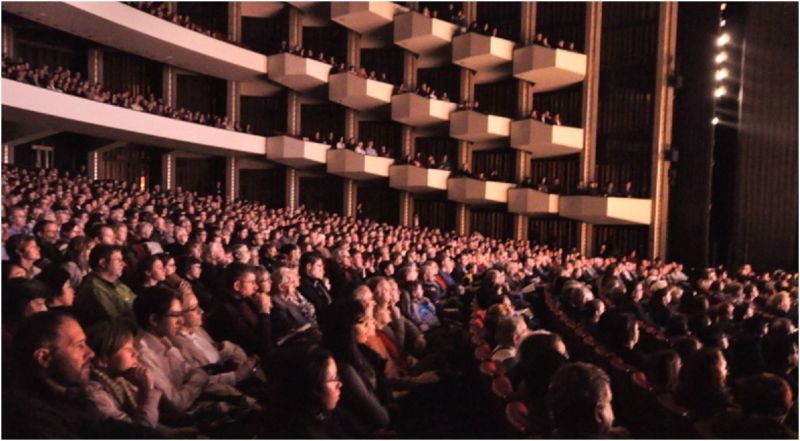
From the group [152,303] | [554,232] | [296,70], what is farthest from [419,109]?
[152,303]

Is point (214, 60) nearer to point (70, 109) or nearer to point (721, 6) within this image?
point (70, 109)

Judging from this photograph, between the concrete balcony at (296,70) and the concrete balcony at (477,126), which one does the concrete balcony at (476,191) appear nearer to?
the concrete balcony at (477,126)

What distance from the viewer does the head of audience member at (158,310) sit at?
1957 mm

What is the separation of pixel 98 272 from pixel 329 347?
1.03m

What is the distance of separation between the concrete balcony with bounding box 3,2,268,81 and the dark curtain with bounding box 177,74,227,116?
1.76 feet

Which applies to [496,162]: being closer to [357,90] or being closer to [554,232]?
[554,232]

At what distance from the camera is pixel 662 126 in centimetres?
1152

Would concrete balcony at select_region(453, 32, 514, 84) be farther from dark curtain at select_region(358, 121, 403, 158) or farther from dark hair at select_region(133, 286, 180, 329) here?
dark hair at select_region(133, 286, 180, 329)

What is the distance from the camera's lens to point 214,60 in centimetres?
1122

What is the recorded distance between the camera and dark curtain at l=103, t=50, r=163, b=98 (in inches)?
463

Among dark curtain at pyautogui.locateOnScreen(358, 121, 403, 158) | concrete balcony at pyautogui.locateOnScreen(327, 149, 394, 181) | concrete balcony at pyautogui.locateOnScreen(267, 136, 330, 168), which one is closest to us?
concrete balcony at pyautogui.locateOnScreen(267, 136, 330, 168)

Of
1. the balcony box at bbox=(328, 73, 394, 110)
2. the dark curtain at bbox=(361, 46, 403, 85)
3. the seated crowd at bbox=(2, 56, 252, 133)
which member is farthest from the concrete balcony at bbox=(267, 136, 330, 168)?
the dark curtain at bbox=(361, 46, 403, 85)

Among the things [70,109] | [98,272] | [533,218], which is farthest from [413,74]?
[98,272]

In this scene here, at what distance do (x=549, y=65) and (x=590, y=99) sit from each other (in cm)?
116
